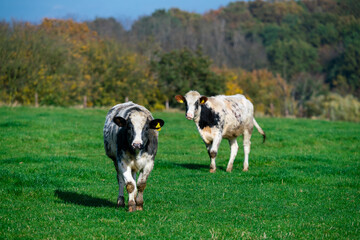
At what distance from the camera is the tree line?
4769 cm

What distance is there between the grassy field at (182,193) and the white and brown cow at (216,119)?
0.82 metres

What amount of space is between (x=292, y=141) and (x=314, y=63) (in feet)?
327

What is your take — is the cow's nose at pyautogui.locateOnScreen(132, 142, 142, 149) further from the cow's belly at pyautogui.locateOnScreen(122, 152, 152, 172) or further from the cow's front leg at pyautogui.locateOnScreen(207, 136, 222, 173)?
the cow's front leg at pyautogui.locateOnScreen(207, 136, 222, 173)

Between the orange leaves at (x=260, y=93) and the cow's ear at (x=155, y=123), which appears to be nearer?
the cow's ear at (x=155, y=123)

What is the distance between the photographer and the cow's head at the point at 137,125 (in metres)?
9.77

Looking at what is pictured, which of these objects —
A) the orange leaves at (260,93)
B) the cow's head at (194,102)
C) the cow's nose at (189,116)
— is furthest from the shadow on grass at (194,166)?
the orange leaves at (260,93)

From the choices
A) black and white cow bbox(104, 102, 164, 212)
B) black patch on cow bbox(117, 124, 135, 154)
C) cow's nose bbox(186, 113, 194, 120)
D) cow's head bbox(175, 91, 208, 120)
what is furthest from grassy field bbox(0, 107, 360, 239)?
cow's head bbox(175, 91, 208, 120)

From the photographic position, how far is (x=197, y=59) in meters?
57.8

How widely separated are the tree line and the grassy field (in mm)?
25762

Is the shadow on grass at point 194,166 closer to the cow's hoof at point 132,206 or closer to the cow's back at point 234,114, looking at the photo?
the cow's back at point 234,114

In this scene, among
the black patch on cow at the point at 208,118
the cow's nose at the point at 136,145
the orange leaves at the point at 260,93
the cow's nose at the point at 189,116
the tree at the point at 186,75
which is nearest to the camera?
the cow's nose at the point at 136,145

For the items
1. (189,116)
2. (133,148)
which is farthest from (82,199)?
(189,116)

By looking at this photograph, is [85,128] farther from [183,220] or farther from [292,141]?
[183,220]

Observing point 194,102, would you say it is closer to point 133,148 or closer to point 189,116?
point 189,116
